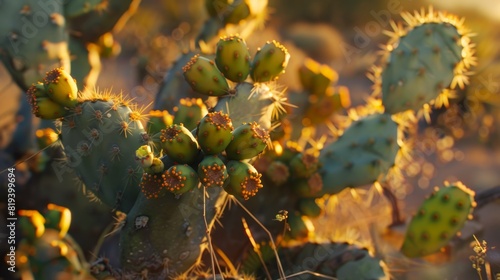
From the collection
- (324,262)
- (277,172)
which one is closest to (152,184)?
(277,172)

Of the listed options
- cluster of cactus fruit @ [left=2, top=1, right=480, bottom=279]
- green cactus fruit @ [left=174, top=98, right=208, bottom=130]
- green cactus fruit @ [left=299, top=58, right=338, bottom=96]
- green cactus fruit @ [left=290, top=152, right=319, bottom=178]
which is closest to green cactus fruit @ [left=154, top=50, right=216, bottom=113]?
cluster of cactus fruit @ [left=2, top=1, right=480, bottom=279]

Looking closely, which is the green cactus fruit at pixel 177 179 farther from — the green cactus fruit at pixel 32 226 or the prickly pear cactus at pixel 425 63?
the prickly pear cactus at pixel 425 63

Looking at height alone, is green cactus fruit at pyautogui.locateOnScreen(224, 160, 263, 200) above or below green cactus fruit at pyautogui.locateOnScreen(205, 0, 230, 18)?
above

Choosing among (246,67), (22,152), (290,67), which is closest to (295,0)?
(290,67)

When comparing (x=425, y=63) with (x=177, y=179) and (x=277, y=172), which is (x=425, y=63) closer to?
(x=277, y=172)

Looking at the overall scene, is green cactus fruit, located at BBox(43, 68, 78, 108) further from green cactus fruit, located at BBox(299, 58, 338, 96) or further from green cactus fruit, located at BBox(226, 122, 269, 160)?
green cactus fruit, located at BBox(299, 58, 338, 96)

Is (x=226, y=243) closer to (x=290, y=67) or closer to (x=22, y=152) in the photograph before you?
(x=22, y=152)
